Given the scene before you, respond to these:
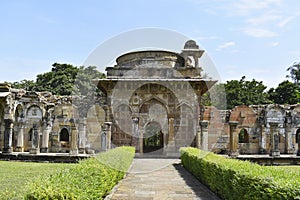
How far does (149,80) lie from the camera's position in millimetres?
20688

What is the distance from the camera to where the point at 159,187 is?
9.53 m

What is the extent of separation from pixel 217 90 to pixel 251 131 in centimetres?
2146

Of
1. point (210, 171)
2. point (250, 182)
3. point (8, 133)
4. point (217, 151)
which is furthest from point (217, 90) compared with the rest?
point (250, 182)

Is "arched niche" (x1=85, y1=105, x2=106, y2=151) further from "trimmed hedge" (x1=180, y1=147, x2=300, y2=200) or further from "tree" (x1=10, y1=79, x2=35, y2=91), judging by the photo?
"tree" (x1=10, y1=79, x2=35, y2=91)

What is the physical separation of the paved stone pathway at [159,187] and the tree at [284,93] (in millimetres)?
30837

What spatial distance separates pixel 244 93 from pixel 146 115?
84.9 feet

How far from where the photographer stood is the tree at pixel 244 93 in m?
42.2

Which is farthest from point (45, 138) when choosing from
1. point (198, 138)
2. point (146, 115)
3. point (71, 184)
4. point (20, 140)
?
point (71, 184)

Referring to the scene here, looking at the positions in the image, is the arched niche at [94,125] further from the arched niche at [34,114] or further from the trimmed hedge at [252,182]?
the trimmed hedge at [252,182]

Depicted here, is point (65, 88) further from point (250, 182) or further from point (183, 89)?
point (250, 182)

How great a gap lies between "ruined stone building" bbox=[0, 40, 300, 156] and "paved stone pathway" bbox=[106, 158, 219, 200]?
7020 millimetres

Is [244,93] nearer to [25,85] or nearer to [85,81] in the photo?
[85,81]

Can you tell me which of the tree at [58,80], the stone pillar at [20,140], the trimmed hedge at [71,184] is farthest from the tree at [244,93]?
the trimmed hedge at [71,184]

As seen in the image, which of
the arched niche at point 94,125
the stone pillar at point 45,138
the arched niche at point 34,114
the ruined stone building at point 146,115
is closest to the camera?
the ruined stone building at point 146,115
